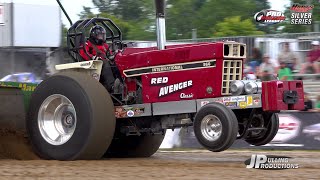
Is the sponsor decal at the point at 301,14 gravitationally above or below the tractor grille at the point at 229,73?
above

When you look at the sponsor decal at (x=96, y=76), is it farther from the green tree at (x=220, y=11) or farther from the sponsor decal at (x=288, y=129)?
the green tree at (x=220, y=11)

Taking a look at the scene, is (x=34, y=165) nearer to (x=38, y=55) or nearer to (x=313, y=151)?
(x=313, y=151)

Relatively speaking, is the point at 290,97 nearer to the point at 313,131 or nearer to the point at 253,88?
the point at 253,88

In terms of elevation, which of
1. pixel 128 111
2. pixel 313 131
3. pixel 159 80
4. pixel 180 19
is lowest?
pixel 313 131

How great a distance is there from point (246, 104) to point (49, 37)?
32.7 feet

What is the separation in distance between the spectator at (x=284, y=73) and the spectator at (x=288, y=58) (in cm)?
17

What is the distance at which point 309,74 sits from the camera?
1503 cm

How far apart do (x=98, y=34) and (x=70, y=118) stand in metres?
1.26

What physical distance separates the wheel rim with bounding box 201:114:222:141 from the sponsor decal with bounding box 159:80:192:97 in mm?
640

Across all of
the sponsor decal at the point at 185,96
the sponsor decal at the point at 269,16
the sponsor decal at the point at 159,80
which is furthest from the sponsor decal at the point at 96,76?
the sponsor decal at the point at 269,16

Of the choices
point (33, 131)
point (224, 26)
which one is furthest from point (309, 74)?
point (224, 26)

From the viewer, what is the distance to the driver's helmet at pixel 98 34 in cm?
959

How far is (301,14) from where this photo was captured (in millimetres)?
22781

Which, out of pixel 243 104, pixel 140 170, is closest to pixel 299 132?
pixel 243 104
